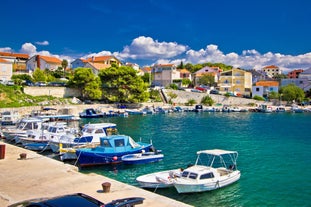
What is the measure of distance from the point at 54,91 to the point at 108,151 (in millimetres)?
51030

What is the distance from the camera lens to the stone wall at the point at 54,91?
6678cm

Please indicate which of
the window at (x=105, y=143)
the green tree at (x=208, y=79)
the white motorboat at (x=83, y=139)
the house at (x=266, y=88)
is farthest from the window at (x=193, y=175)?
the green tree at (x=208, y=79)

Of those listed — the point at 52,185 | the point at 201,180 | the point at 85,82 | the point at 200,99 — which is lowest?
the point at 201,180

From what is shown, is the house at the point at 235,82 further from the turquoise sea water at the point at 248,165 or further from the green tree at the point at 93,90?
the turquoise sea water at the point at 248,165

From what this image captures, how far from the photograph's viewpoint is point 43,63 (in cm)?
10400

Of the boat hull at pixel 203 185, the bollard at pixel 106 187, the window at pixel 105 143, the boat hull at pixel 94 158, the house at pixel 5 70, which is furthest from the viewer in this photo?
the house at pixel 5 70

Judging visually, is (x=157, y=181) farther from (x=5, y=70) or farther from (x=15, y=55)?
(x=15, y=55)

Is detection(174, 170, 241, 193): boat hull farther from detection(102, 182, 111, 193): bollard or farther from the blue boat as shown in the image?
the blue boat

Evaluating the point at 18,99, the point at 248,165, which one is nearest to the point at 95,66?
the point at 18,99

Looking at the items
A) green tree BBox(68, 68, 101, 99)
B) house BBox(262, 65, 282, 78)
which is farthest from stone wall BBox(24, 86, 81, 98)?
house BBox(262, 65, 282, 78)

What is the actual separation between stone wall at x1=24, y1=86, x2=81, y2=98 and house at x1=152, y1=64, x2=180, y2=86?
4213cm

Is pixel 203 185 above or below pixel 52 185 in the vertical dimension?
below

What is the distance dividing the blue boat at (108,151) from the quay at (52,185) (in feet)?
13.5

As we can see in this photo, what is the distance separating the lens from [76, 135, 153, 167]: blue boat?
23484 millimetres
